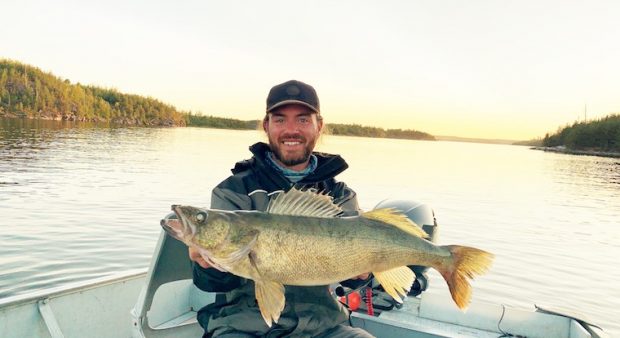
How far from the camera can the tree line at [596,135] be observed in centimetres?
7781

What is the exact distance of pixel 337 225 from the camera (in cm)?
283

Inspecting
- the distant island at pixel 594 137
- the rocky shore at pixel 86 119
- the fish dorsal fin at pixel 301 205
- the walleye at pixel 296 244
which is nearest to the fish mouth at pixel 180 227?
the walleye at pixel 296 244

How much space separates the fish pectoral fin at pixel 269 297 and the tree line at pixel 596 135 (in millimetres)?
88819

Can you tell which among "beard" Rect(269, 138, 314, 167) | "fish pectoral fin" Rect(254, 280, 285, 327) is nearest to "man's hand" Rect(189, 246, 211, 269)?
"fish pectoral fin" Rect(254, 280, 285, 327)

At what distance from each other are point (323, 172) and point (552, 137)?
11528 cm

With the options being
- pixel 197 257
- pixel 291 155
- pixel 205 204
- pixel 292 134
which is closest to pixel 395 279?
pixel 197 257

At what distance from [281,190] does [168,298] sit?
199 centimetres

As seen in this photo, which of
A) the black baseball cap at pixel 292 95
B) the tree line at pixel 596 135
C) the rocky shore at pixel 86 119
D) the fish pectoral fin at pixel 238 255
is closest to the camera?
the fish pectoral fin at pixel 238 255

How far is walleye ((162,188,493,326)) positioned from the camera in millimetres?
2664

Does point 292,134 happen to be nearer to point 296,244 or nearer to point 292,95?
point 292,95

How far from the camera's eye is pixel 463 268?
10.1ft

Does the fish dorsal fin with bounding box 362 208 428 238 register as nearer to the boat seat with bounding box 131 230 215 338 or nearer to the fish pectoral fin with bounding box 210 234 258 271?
the fish pectoral fin with bounding box 210 234 258 271

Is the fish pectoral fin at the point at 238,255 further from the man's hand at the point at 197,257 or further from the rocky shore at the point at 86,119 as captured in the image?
the rocky shore at the point at 86,119

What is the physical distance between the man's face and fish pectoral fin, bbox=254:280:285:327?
1.48 m
